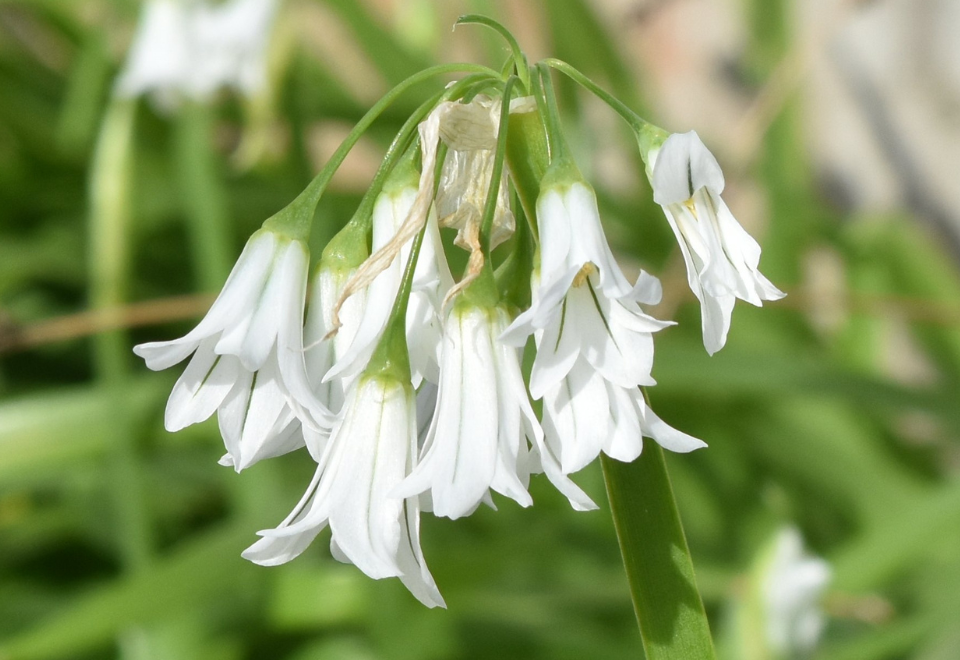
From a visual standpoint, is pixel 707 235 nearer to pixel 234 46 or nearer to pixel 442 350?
pixel 442 350

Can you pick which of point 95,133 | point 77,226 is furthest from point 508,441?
point 77,226

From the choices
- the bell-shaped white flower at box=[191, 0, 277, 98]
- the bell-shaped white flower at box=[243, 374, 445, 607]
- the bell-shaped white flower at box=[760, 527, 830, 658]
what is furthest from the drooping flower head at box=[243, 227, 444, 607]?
the bell-shaped white flower at box=[191, 0, 277, 98]

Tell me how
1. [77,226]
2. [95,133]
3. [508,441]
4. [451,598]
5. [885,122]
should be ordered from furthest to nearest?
[885,122] → [77,226] → [95,133] → [451,598] → [508,441]

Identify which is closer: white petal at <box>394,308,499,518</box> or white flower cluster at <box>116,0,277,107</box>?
white petal at <box>394,308,499,518</box>

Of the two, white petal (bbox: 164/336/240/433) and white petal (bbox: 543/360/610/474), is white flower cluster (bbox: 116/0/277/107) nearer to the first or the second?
white petal (bbox: 164/336/240/433)

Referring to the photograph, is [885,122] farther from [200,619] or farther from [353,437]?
[353,437]

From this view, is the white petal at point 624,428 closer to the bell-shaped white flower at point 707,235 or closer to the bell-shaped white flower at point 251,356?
the bell-shaped white flower at point 707,235

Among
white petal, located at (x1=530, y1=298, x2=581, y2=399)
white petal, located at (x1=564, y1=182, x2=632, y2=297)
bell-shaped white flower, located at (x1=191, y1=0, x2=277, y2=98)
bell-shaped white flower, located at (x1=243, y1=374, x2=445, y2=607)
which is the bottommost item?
bell-shaped white flower, located at (x1=243, y1=374, x2=445, y2=607)
